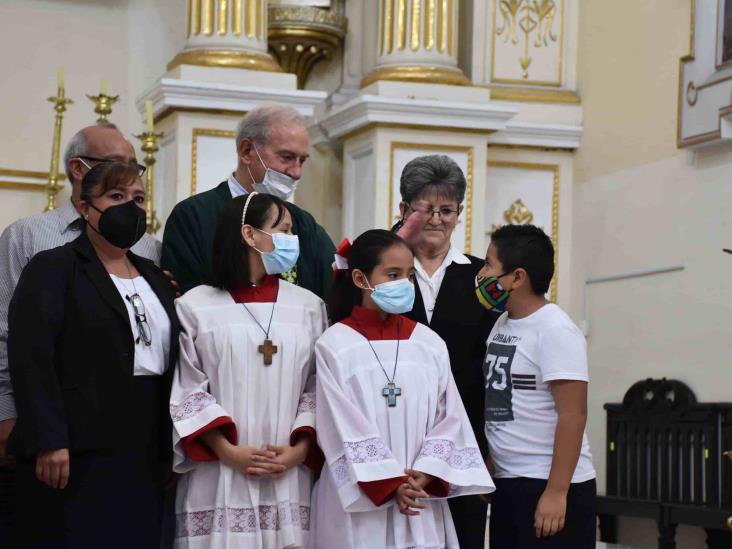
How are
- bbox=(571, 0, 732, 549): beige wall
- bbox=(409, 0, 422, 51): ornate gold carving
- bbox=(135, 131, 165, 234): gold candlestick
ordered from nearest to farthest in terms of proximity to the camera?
bbox=(135, 131, 165, 234): gold candlestick < bbox=(571, 0, 732, 549): beige wall < bbox=(409, 0, 422, 51): ornate gold carving

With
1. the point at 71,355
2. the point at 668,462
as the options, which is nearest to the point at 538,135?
the point at 668,462

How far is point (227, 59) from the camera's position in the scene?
7.57 m

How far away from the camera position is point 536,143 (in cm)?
816

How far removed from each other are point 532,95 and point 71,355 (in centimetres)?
480

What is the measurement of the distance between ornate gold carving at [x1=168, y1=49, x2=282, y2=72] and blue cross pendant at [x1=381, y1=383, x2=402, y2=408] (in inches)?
148

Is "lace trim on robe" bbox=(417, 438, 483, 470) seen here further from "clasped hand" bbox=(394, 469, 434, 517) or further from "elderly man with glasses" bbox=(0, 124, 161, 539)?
"elderly man with glasses" bbox=(0, 124, 161, 539)

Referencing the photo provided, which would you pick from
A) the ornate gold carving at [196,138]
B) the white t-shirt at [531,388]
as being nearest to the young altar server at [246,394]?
the white t-shirt at [531,388]

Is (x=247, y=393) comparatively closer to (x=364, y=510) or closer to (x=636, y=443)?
(x=364, y=510)

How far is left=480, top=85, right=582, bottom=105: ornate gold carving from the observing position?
8195mm

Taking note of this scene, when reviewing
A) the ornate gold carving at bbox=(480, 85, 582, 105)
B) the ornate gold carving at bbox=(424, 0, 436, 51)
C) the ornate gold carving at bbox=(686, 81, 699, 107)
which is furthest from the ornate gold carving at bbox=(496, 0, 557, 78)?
the ornate gold carving at bbox=(686, 81, 699, 107)

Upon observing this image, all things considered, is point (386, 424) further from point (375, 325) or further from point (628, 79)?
point (628, 79)

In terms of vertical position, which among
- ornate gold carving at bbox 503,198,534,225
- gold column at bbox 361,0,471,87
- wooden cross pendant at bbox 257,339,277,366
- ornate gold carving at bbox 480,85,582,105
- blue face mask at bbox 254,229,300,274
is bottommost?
wooden cross pendant at bbox 257,339,277,366

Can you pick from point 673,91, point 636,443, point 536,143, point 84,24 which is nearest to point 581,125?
point 536,143

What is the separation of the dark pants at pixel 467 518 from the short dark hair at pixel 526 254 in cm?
69
